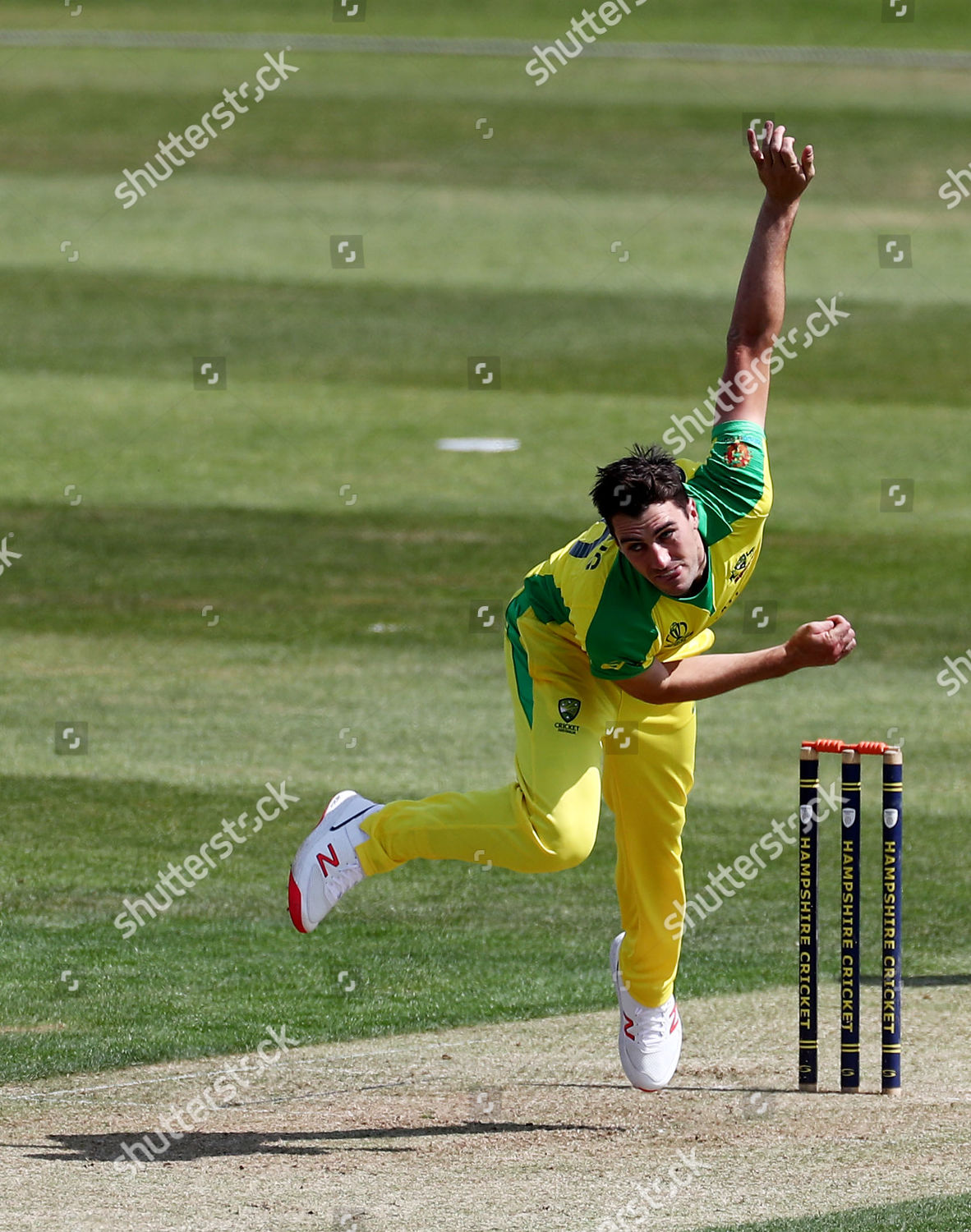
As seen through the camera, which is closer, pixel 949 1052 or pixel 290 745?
pixel 949 1052

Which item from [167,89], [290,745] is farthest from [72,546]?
[167,89]

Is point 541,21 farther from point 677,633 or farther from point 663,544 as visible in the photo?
point 663,544

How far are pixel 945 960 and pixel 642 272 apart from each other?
17.0 meters

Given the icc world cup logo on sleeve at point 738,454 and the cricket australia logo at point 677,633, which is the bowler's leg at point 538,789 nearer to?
the cricket australia logo at point 677,633

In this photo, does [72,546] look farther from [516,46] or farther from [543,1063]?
[516,46]

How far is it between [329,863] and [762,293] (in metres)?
2.48

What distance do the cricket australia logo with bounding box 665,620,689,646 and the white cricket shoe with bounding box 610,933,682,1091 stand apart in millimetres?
1327

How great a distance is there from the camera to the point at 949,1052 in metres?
7.74

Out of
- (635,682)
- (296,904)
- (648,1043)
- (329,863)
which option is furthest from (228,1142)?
(635,682)

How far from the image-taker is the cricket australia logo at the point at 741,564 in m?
6.79

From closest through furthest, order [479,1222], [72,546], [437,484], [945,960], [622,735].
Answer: [479,1222], [622,735], [945,960], [72,546], [437,484]

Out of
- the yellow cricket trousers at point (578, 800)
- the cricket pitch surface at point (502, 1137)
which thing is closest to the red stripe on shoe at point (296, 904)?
the yellow cricket trousers at point (578, 800)

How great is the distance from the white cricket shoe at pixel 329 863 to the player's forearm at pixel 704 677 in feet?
4.08

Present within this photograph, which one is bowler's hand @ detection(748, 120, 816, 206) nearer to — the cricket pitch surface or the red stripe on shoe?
the red stripe on shoe
